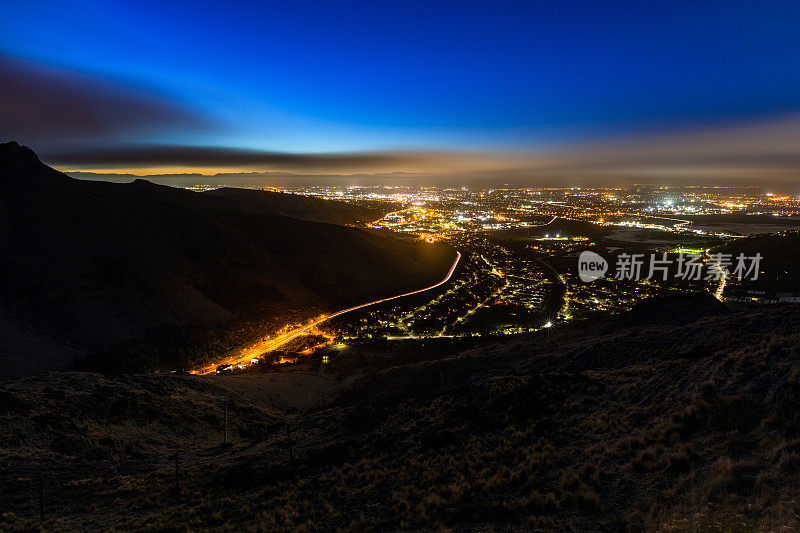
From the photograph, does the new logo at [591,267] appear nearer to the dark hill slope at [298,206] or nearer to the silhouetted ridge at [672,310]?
the silhouetted ridge at [672,310]

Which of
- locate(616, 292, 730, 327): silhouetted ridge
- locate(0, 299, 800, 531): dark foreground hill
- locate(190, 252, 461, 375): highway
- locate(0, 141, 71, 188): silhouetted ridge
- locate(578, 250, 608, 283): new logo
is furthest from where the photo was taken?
locate(578, 250, 608, 283): new logo

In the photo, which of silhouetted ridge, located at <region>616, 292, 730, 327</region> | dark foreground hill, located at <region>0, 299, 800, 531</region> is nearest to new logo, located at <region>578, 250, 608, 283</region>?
silhouetted ridge, located at <region>616, 292, 730, 327</region>

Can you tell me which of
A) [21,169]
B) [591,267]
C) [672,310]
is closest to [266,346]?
[672,310]

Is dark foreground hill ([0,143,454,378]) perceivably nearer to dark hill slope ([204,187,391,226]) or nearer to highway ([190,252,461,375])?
highway ([190,252,461,375])

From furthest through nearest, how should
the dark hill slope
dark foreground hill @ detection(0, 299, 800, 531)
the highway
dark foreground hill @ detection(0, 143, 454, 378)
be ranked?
the dark hill slope → dark foreground hill @ detection(0, 143, 454, 378) → the highway → dark foreground hill @ detection(0, 299, 800, 531)

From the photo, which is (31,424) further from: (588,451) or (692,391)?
(692,391)

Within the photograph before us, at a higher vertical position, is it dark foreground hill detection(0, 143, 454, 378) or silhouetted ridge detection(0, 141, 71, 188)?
silhouetted ridge detection(0, 141, 71, 188)

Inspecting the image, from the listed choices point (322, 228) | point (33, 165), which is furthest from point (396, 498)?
point (33, 165)
